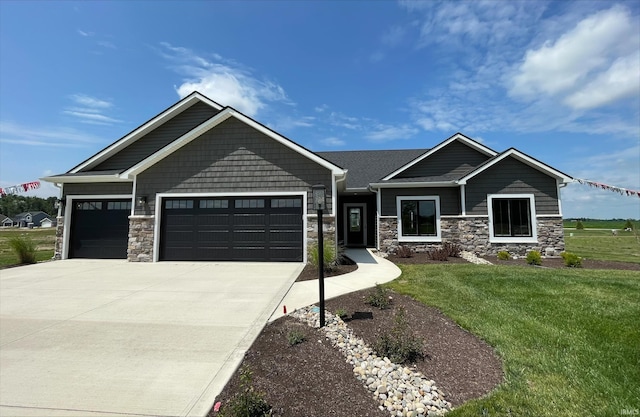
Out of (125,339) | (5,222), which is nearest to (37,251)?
(125,339)

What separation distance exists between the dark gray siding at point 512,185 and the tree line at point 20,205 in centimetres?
12020

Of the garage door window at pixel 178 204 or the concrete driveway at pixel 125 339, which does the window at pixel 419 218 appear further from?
the garage door window at pixel 178 204

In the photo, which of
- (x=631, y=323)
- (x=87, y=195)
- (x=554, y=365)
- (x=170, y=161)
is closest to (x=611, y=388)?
(x=554, y=365)

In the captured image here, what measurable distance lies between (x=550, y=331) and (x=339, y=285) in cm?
411

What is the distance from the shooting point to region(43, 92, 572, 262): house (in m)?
10.9

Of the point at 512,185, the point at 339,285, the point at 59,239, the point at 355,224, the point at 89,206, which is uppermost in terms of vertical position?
the point at 512,185

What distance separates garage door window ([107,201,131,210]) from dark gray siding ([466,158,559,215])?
560 inches

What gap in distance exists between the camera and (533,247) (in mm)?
12477

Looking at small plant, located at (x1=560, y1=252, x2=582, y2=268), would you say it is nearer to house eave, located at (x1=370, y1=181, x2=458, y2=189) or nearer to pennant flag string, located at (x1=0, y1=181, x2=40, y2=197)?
house eave, located at (x1=370, y1=181, x2=458, y2=189)

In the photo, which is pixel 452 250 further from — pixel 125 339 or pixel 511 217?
pixel 125 339

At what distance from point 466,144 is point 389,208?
193 inches

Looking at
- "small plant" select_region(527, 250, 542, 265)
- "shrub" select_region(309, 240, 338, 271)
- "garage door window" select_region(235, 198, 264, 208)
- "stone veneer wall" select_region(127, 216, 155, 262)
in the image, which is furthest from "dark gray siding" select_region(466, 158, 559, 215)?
"stone veneer wall" select_region(127, 216, 155, 262)

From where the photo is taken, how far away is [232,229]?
11.0m

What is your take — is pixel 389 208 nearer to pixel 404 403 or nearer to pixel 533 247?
pixel 533 247
